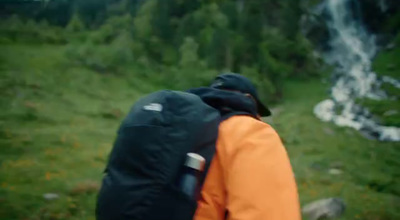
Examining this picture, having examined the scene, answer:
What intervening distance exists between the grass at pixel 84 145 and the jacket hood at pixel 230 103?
508cm

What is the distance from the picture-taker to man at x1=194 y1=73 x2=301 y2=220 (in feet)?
4.27

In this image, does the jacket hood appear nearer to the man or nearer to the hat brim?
the man

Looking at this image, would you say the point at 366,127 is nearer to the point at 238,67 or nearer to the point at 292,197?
the point at 238,67

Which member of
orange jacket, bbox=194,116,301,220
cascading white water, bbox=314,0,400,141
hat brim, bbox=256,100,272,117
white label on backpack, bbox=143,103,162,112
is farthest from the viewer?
cascading white water, bbox=314,0,400,141

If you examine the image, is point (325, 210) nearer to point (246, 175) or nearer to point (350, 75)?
point (246, 175)

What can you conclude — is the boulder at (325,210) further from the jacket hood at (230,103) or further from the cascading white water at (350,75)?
the cascading white water at (350,75)

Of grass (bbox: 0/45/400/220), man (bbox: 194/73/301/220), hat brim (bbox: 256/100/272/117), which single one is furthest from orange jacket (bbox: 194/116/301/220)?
grass (bbox: 0/45/400/220)

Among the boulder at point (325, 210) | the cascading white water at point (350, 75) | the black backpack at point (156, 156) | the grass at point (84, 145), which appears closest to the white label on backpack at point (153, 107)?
the black backpack at point (156, 156)

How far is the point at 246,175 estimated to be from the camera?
1313mm

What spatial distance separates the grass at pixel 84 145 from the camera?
7.12 metres

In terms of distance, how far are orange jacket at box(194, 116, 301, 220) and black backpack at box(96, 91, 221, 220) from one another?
0.06 metres

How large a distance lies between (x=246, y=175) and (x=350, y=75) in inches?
923

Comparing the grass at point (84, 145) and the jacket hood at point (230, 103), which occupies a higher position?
the jacket hood at point (230, 103)

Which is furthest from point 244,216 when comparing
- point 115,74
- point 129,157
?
point 115,74
